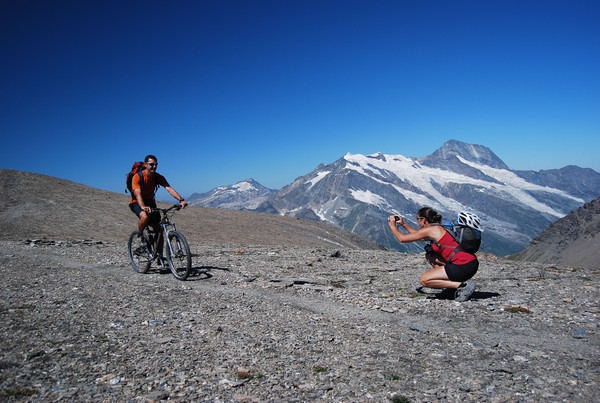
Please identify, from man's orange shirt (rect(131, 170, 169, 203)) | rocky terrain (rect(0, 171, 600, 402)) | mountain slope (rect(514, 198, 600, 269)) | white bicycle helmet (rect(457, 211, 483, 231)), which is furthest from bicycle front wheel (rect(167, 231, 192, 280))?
mountain slope (rect(514, 198, 600, 269))

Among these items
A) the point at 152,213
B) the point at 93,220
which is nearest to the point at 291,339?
the point at 152,213

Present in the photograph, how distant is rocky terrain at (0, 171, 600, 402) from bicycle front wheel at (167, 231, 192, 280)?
36cm

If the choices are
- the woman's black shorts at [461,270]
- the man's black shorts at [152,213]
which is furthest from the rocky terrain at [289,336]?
the man's black shorts at [152,213]

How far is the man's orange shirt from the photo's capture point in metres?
13.1

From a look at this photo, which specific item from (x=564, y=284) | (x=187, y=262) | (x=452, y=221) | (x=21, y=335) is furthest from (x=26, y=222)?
(x=564, y=284)

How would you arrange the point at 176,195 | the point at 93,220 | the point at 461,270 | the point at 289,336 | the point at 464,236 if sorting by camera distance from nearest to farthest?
the point at 289,336 < the point at 464,236 < the point at 461,270 < the point at 176,195 < the point at 93,220

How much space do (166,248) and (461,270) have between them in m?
9.35

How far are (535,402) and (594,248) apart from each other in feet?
395

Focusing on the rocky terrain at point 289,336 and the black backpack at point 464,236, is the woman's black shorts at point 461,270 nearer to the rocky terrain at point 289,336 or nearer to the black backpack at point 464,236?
the black backpack at point 464,236

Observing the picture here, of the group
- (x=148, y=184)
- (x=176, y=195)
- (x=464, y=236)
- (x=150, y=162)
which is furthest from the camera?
(x=176, y=195)

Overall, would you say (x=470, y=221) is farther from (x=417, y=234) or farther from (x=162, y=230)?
(x=162, y=230)

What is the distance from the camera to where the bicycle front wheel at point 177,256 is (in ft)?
42.1

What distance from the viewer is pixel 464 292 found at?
10.1m

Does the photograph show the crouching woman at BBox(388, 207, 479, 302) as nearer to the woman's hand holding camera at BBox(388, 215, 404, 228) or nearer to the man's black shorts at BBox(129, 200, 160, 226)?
the woman's hand holding camera at BBox(388, 215, 404, 228)
